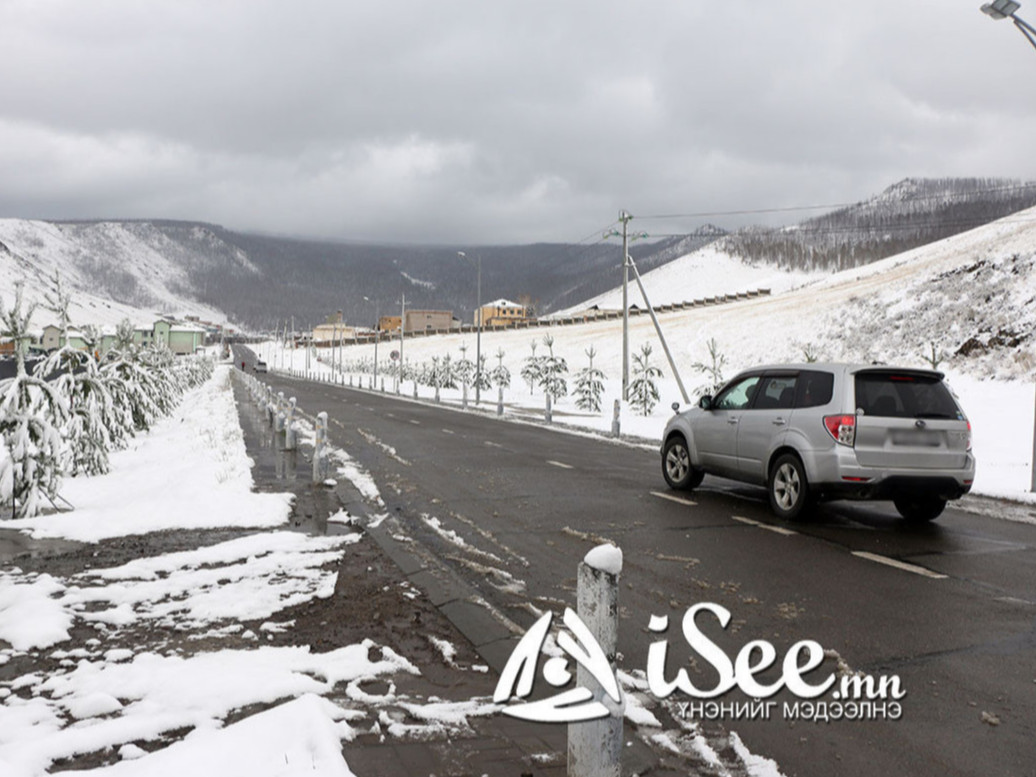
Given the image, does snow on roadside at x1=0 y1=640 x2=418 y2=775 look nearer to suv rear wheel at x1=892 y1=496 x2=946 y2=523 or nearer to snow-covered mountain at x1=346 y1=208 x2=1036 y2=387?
suv rear wheel at x1=892 y1=496 x2=946 y2=523

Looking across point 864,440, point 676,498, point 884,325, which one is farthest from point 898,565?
point 884,325

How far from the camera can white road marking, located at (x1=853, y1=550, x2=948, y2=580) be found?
282 inches

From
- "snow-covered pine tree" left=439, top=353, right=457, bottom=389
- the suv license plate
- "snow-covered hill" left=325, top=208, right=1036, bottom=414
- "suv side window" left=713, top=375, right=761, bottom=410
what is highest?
"snow-covered hill" left=325, top=208, right=1036, bottom=414

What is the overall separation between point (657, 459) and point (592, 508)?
6.69 metres

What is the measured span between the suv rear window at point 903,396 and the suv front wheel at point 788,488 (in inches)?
40.8

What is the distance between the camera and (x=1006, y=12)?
13.3 m

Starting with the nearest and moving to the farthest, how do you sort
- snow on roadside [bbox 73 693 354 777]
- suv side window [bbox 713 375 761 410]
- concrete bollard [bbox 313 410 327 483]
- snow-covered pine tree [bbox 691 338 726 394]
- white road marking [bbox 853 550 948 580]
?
1. snow on roadside [bbox 73 693 354 777]
2. white road marking [bbox 853 550 948 580]
3. suv side window [bbox 713 375 761 410]
4. concrete bollard [bbox 313 410 327 483]
5. snow-covered pine tree [bbox 691 338 726 394]

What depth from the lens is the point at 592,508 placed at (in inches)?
420

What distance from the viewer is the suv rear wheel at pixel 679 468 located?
12.0 meters

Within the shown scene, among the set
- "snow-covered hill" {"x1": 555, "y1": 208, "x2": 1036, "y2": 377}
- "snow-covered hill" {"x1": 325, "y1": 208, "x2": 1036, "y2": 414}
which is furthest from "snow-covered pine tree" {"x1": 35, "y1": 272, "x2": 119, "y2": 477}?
"snow-covered hill" {"x1": 555, "y1": 208, "x2": 1036, "y2": 377}

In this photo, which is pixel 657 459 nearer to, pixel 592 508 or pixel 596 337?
pixel 592 508

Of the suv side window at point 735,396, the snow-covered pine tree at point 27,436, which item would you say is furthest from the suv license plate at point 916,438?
the snow-covered pine tree at point 27,436

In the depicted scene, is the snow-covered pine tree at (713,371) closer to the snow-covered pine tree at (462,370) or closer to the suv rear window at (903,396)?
the suv rear window at (903,396)

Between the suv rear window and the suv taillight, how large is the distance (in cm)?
22
